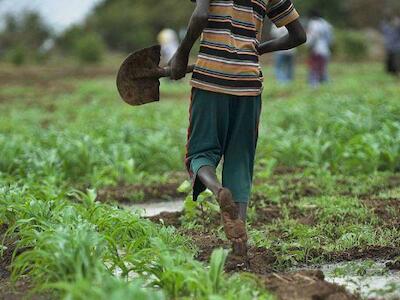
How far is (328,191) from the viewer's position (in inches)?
262

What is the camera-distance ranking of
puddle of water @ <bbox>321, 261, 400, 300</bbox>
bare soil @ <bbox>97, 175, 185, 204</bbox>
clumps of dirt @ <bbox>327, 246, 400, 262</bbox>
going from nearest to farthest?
puddle of water @ <bbox>321, 261, 400, 300</bbox>
clumps of dirt @ <bbox>327, 246, 400, 262</bbox>
bare soil @ <bbox>97, 175, 185, 204</bbox>

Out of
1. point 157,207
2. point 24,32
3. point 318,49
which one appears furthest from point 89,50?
point 157,207

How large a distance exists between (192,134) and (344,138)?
4482 mm

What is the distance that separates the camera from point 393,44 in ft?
66.5

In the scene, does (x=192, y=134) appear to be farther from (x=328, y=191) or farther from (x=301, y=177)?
(x=301, y=177)

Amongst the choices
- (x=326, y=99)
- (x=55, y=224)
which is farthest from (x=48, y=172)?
(x=326, y=99)

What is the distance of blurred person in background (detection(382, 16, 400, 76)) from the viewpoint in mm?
A: 20141

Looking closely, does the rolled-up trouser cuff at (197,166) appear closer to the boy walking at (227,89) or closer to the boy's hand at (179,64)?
the boy walking at (227,89)

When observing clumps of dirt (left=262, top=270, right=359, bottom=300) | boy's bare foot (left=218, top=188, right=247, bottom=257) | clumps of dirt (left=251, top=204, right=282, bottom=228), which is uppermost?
boy's bare foot (left=218, top=188, right=247, bottom=257)

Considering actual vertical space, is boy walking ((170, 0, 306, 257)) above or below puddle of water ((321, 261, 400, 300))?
above

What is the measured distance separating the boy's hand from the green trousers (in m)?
0.16

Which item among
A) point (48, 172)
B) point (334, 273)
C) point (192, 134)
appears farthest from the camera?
point (48, 172)

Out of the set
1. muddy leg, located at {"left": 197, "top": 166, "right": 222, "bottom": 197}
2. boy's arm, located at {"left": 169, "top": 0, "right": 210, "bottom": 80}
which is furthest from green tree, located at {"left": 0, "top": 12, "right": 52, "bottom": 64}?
muddy leg, located at {"left": 197, "top": 166, "right": 222, "bottom": 197}

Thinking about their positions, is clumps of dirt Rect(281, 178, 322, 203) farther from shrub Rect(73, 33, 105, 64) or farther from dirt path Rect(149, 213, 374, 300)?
shrub Rect(73, 33, 105, 64)
